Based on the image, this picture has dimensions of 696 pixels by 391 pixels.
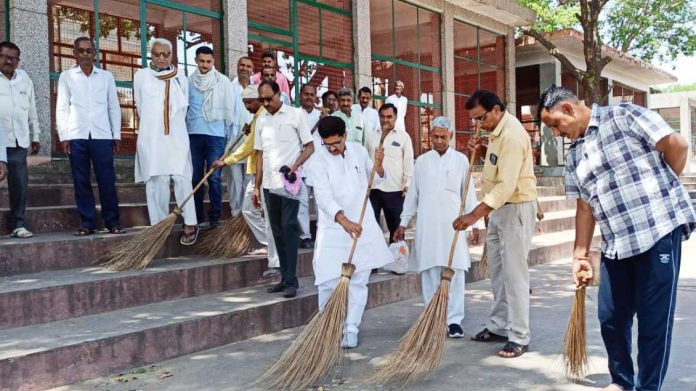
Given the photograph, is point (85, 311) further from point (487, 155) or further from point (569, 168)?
point (569, 168)

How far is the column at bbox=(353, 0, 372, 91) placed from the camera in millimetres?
11086

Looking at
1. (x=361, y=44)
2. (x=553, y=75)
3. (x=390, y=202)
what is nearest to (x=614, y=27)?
(x=553, y=75)

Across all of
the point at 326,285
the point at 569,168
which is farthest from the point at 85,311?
the point at 569,168

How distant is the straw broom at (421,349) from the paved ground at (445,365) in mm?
73

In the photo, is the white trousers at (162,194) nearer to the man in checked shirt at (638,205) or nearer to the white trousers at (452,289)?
the white trousers at (452,289)

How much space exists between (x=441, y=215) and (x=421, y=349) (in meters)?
1.19

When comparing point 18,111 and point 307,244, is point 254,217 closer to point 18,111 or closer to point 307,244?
point 307,244

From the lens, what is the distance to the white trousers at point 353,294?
4324 mm

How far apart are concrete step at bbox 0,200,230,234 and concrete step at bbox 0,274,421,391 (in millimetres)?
1559

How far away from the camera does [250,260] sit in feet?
17.3

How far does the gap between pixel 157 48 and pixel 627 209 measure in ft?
13.4

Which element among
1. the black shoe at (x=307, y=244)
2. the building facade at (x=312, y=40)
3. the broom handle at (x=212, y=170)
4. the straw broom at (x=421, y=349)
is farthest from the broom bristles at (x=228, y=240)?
the building facade at (x=312, y=40)

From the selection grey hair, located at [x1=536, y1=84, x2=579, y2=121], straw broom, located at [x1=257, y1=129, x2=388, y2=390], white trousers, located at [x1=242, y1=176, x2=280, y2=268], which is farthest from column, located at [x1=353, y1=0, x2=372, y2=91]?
grey hair, located at [x1=536, y1=84, x2=579, y2=121]

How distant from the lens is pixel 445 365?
3855 mm
